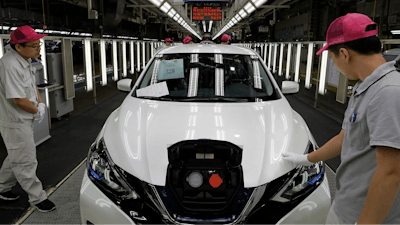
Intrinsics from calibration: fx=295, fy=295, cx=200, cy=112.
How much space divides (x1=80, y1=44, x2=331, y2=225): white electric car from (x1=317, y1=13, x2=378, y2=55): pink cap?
3.14 feet

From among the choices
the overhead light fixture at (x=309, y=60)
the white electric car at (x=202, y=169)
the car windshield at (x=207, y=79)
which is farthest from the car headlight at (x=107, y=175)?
the overhead light fixture at (x=309, y=60)

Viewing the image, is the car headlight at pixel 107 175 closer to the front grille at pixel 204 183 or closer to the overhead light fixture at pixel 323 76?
the front grille at pixel 204 183

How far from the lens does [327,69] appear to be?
27.7ft

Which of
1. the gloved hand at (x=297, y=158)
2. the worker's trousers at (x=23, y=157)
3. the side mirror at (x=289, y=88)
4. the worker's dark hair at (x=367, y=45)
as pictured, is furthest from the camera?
the side mirror at (x=289, y=88)

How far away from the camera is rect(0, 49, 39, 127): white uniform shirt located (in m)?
2.65

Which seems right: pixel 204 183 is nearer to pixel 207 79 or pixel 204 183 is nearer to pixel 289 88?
pixel 207 79

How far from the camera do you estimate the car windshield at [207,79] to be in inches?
109

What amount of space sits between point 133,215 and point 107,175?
35 cm

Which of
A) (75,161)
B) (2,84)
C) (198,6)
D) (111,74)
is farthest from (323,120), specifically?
(198,6)

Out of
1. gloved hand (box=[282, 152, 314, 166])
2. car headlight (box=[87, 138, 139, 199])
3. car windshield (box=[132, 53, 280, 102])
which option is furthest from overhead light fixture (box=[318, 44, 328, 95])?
car headlight (box=[87, 138, 139, 199])

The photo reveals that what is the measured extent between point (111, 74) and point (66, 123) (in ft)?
17.2

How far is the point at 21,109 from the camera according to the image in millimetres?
2781

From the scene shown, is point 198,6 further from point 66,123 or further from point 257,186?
point 257,186

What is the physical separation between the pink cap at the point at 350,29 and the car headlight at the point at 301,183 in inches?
38.1
